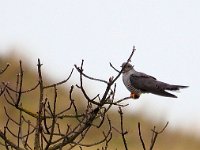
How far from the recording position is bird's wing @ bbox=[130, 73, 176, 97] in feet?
30.0

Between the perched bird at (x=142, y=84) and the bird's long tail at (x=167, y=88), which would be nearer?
the bird's long tail at (x=167, y=88)

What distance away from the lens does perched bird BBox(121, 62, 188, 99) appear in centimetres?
909

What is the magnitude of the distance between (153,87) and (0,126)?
14837 mm

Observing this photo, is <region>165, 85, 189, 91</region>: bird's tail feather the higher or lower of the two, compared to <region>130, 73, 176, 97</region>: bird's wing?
higher

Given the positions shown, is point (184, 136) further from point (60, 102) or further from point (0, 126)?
point (0, 126)

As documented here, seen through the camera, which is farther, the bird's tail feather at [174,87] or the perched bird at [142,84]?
the perched bird at [142,84]

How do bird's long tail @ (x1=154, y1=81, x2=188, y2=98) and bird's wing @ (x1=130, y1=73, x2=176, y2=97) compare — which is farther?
bird's wing @ (x1=130, y1=73, x2=176, y2=97)

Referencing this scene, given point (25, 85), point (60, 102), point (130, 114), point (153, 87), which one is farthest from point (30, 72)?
point (153, 87)

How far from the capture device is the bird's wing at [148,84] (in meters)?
9.15

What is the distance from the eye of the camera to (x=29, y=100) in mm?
25281

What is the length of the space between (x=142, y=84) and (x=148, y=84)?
29 centimetres

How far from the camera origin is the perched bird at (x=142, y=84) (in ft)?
29.8

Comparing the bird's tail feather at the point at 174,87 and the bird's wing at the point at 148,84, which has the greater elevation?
the bird's tail feather at the point at 174,87

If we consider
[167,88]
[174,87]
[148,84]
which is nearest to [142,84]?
[148,84]
